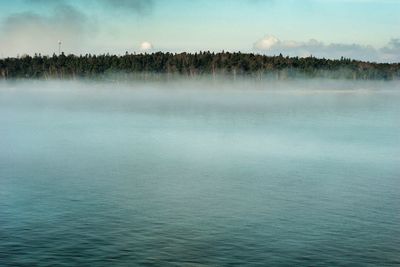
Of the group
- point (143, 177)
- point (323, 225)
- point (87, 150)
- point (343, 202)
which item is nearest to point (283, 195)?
point (343, 202)

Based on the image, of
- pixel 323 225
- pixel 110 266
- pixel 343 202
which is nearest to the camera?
pixel 110 266

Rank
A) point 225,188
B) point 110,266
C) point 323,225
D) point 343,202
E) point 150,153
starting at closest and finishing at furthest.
Result: 1. point 110,266
2. point 323,225
3. point 343,202
4. point 225,188
5. point 150,153

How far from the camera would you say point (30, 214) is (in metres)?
28.7

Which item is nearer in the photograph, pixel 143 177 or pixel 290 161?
pixel 143 177

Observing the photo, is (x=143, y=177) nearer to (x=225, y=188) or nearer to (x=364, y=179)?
(x=225, y=188)

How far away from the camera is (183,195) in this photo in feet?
112

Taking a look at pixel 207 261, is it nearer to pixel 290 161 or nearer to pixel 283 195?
pixel 283 195

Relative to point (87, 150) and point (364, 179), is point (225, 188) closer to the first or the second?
point (364, 179)

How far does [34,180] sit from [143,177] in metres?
6.63

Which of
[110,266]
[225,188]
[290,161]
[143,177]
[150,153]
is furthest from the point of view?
[150,153]

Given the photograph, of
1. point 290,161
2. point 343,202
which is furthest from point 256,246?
point 290,161

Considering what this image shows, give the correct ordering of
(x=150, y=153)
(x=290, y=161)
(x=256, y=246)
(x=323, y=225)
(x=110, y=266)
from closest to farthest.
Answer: (x=110, y=266)
(x=256, y=246)
(x=323, y=225)
(x=290, y=161)
(x=150, y=153)

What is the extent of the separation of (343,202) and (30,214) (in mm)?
15435

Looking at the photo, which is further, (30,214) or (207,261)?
(30,214)
